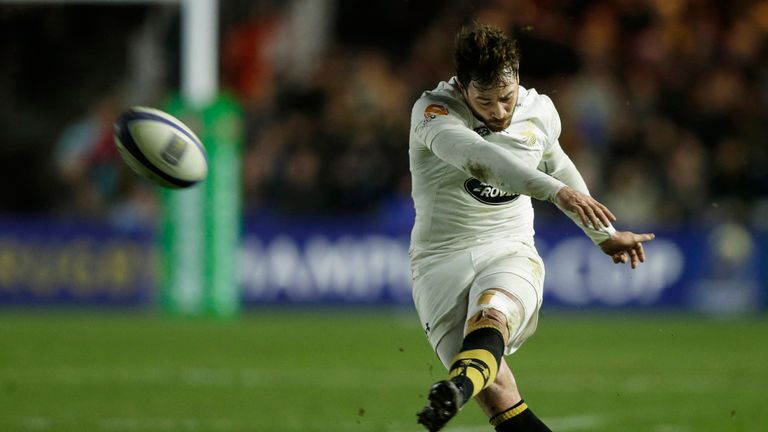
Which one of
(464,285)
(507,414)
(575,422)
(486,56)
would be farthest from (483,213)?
(575,422)

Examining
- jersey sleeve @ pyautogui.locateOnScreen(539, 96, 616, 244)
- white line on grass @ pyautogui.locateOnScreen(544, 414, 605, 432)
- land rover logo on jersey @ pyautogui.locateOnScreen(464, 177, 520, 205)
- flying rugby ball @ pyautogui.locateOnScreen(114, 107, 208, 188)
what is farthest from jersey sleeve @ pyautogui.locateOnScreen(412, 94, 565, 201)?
white line on grass @ pyautogui.locateOnScreen(544, 414, 605, 432)

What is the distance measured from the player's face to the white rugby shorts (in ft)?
1.93

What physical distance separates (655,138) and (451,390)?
13515 millimetres

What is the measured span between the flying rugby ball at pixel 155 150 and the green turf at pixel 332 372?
2.32m

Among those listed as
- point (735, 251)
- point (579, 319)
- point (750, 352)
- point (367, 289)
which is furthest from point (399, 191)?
point (750, 352)

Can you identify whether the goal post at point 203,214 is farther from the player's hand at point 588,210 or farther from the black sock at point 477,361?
the player's hand at point 588,210

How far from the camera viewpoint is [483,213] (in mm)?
6609

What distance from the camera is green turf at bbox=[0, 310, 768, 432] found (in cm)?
941

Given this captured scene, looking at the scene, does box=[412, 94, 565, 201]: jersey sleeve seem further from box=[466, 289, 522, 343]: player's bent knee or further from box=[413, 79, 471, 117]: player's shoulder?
box=[466, 289, 522, 343]: player's bent knee

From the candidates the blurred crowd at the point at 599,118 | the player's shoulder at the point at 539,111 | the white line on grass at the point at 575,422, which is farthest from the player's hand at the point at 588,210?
the blurred crowd at the point at 599,118

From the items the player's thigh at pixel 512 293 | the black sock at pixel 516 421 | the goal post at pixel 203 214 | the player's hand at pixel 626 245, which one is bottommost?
the black sock at pixel 516 421

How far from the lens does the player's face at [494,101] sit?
20.4 ft

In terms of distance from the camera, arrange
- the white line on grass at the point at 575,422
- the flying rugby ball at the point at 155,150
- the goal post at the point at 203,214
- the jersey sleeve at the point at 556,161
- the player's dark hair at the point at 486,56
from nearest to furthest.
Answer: the player's dark hair at the point at 486,56
the jersey sleeve at the point at 556,161
the flying rugby ball at the point at 155,150
the white line on grass at the point at 575,422
the goal post at the point at 203,214

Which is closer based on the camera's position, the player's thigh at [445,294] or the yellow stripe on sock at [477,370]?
the yellow stripe on sock at [477,370]
